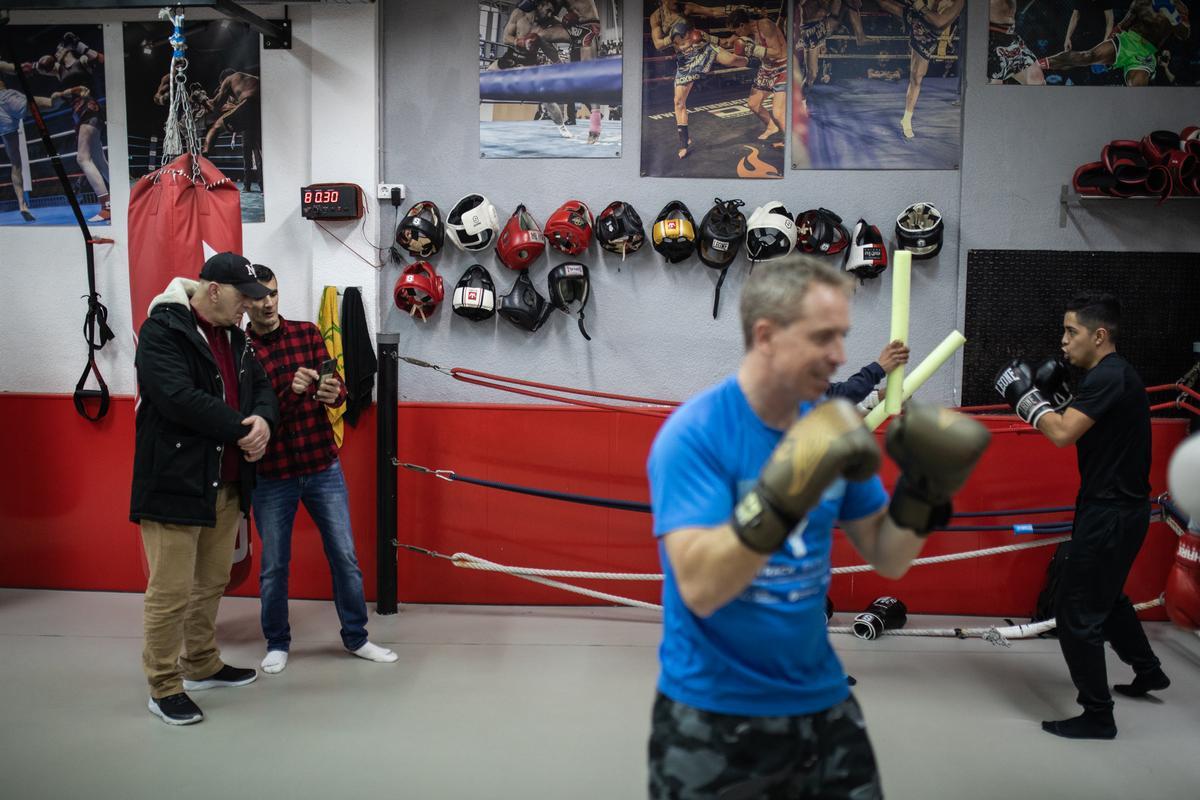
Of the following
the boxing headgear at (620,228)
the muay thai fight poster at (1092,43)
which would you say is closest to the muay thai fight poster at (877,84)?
the muay thai fight poster at (1092,43)

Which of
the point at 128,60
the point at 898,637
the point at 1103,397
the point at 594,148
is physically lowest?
the point at 898,637

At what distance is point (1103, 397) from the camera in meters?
3.38

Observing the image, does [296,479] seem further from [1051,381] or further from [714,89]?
[1051,381]

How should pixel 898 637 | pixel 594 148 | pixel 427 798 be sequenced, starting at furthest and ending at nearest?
pixel 594 148 → pixel 898 637 → pixel 427 798

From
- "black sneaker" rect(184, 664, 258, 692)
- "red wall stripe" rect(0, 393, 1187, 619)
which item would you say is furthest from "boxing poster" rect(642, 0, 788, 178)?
"black sneaker" rect(184, 664, 258, 692)

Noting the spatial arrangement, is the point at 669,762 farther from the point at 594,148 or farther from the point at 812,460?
the point at 594,148

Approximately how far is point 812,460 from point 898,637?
3373mm

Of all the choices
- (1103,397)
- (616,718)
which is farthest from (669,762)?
(1103,397)

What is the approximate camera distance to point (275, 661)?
4.07 meters

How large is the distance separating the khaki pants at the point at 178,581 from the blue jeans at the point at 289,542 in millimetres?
254

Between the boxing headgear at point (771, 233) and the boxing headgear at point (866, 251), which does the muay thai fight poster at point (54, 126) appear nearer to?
the boxing headgear at point (771, 233)

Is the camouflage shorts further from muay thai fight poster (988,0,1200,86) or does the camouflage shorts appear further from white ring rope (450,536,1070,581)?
muay thai fight poster (988,0,1200,86)

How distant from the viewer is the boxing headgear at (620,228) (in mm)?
4820

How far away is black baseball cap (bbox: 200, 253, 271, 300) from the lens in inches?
139
